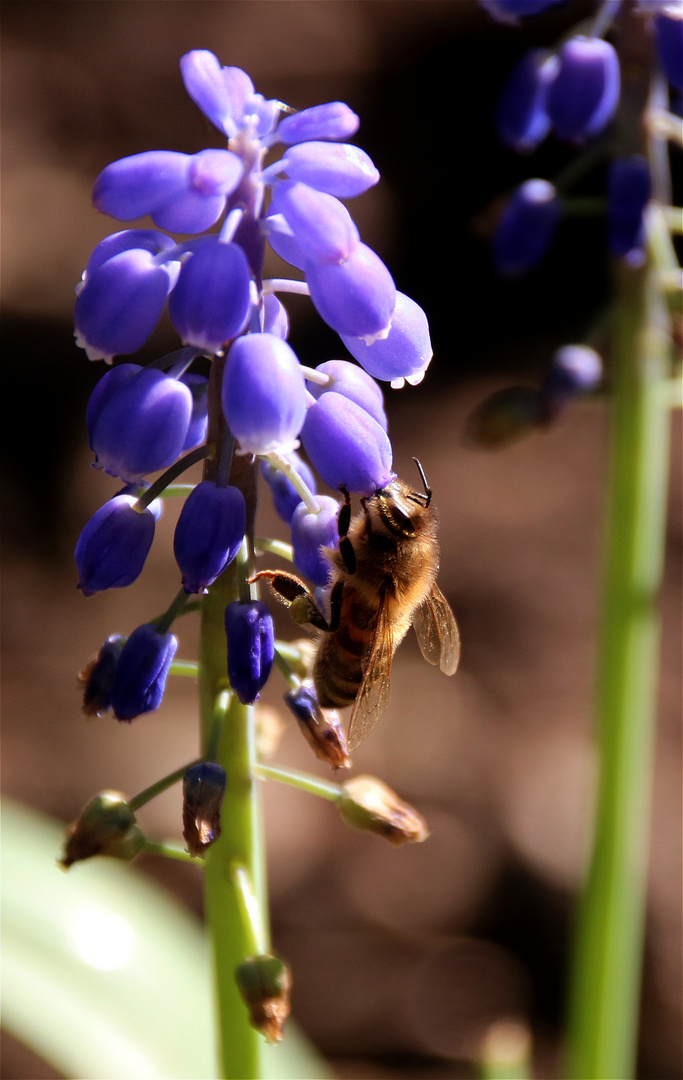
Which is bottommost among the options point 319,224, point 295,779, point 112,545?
point 295,779

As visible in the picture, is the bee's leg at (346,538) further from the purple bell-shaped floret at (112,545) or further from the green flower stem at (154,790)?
the green flower stem at (154,790)

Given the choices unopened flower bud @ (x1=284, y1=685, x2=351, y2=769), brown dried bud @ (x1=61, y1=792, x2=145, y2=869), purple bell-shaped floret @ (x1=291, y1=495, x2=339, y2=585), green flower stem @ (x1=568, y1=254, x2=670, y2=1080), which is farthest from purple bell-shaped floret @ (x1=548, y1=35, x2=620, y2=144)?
brown dried bud @ (x1=61, y1=792, x2=145, y2=869)

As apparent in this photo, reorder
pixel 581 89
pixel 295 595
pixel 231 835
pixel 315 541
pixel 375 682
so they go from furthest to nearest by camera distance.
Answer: pixel 581 89, pixel 375 682, pixel 295 595, pixel 231 835, pixel 315 541

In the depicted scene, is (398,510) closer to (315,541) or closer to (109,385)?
(315,541)

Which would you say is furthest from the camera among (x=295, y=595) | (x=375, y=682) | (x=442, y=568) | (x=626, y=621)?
(x=442, y=568)

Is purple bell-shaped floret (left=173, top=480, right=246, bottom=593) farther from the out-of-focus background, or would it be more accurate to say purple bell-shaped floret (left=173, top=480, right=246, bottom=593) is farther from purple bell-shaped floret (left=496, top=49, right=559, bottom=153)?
purple bell-shaped floret (left=496, top=49, right=559, bottom=153)

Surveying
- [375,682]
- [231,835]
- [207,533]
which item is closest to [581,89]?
[375,682]
